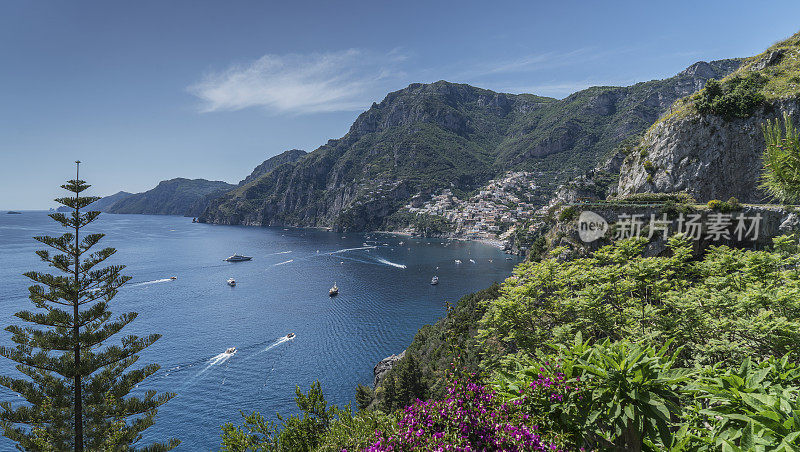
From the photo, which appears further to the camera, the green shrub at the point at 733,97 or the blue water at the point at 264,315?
the green shrub at the point at 733,97

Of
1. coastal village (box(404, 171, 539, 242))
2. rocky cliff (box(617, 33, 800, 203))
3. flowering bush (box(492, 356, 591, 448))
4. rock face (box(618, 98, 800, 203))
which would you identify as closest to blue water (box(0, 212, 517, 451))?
flowering bush (box(492, 356, 591, 448))

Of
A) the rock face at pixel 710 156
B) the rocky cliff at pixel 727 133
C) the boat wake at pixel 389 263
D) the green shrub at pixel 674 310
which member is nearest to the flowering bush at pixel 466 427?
the green shrub at pixel 674 310

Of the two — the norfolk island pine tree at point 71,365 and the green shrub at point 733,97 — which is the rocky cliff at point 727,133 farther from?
the norfolk island pine tree at point 71,365

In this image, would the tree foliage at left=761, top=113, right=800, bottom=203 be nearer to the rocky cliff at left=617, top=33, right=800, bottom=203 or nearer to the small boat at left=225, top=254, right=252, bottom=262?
the rocky cliff at left=617, top=33, right=800, bottom=203

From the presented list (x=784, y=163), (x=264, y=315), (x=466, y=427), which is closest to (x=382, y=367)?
(x=264, y=315)

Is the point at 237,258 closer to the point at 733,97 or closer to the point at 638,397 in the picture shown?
the point at 638,397

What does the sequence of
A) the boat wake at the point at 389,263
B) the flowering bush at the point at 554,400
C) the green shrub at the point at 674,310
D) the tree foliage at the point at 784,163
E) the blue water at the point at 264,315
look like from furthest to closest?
the boat wake at the point at 389,263, the blue water at the point at 264,315, the green shrub at the point at 674,310, the tree foliage at the point at 784,163, the flowering bush at the point at 554,400
